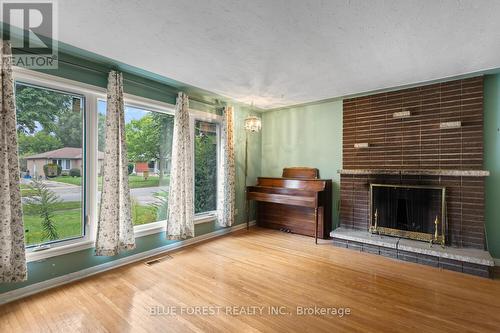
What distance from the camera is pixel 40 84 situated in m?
2.41

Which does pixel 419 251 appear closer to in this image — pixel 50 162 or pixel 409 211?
pixel 409 211

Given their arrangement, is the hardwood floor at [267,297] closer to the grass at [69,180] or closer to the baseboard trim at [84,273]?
the baseboard trim at [84,273]

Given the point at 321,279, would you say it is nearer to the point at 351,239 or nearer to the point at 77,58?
the point at 351,239

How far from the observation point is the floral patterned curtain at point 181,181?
11.4ft

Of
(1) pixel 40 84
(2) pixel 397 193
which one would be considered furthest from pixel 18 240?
(2) pixel 397 193

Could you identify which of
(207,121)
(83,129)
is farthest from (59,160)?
(207,121)

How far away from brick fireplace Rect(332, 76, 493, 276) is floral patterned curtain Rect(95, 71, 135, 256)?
123 inches

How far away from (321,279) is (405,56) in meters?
2.64

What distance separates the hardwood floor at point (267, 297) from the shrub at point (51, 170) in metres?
1.21

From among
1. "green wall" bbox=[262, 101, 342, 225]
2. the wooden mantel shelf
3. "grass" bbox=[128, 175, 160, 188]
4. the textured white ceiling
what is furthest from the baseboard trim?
the wooden mantel shelf

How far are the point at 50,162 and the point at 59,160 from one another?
8cm

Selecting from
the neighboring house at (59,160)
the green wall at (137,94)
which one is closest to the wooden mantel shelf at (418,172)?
the green wall at (137,94)

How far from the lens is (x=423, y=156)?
3.47m

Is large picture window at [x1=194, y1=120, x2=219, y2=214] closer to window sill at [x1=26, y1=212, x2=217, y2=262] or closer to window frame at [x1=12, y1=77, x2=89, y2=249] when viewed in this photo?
window sill at [x1=26, y1=212, x2=217, y2=262]
